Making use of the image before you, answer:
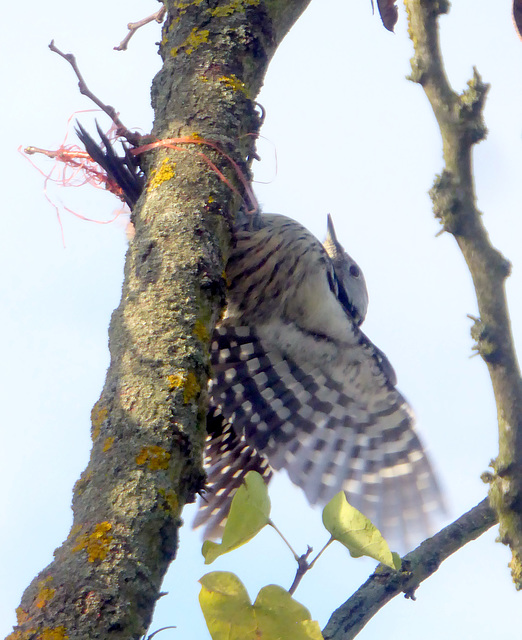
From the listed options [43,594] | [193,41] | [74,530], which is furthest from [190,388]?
[193,41]

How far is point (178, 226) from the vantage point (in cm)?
202

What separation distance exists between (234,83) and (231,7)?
33cm

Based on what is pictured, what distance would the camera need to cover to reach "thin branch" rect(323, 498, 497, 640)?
1749mm

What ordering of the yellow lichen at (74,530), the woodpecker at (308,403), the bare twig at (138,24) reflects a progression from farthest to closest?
the woodpecker at (308,403) → the bare twig at (138,24) → the yellow lichen at (74,530)

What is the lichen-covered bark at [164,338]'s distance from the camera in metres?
1.34

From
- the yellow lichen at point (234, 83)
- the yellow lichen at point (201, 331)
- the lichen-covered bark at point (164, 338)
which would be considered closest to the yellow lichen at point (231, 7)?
the lichen-covered bark at point (164, 338)

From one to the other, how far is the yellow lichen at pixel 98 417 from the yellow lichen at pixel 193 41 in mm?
1308

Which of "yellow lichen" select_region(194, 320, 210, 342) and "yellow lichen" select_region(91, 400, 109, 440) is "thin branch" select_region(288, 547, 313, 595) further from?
"yellow lichen" select_region(194, 320, 210, 342)

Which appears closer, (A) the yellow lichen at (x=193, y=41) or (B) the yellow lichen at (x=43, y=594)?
(B) the yellow lichen at (x=43, y=594)

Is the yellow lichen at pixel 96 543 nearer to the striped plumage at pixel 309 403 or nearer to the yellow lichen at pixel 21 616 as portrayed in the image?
the yellow lichen at pixel 21 616

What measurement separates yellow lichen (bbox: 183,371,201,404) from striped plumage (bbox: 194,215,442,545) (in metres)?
1.48

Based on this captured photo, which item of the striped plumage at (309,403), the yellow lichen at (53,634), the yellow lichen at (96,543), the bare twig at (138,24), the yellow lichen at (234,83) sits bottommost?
the yellow lichen at (53,634)

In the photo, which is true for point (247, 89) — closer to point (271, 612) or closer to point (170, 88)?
point (170, 88)

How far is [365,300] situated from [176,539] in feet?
8.31
